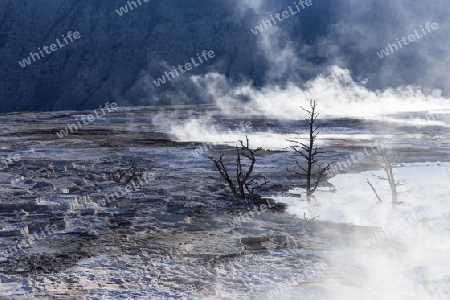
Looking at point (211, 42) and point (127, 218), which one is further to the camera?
point (211, 42)

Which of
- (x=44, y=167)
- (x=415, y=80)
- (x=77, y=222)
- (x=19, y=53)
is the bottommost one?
(x=415, y=80)

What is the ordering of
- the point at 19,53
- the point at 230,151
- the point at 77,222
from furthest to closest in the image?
the point at 19,53 → the point at 230,151 → the point at 77,222

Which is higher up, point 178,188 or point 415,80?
point 178,188

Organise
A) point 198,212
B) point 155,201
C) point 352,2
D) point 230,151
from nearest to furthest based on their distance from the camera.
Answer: point 198,212, point 155,201, point 230,151, point 352,2

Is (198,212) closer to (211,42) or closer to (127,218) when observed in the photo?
(127,218)

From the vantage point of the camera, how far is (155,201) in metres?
12.3

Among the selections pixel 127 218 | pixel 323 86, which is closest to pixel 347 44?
pixel 323 86

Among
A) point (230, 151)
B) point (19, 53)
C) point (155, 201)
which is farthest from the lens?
point (19, 53)

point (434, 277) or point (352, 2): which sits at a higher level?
point (352, 2)

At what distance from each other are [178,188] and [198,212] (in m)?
2.98

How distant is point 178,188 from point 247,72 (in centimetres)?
7929

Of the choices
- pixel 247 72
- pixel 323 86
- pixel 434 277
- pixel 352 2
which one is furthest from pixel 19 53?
pixel 434 277

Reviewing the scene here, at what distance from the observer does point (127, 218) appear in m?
10.6

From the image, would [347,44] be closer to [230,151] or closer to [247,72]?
[247,72]
